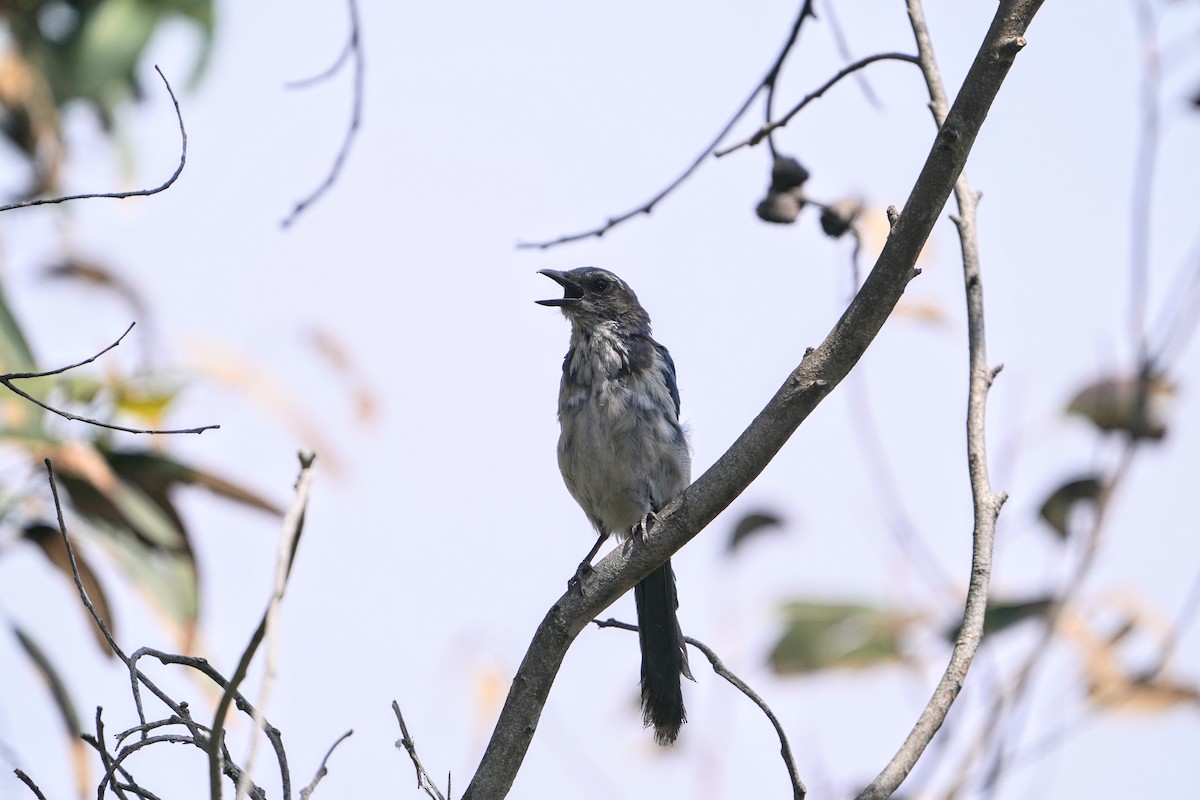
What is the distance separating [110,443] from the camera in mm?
5352

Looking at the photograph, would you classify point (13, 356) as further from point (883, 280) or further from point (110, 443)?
point (883, 280)

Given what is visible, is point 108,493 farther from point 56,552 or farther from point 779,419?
point 779,419

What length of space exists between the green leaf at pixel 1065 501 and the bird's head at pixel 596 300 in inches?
69.7

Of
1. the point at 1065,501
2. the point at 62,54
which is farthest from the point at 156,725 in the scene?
the point at 62,54

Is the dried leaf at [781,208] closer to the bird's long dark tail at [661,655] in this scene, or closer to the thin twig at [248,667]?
the bird's long dark tail at [661,655]

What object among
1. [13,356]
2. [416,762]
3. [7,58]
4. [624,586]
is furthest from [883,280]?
[7,58]

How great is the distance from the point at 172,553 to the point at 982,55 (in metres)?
4.09

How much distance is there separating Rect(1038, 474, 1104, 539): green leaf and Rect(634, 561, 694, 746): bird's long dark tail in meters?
1.45

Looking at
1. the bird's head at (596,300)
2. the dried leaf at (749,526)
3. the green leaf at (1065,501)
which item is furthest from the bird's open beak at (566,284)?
the green leaf at (1065,501)

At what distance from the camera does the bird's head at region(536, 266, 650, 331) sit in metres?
5.41

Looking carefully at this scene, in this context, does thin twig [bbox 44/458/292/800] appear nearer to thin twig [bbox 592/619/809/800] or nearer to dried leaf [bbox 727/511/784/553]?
Result: thin twig [bbox 592/619/809/800]

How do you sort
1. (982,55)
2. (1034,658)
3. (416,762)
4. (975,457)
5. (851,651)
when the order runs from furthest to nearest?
(851,651) → (1034,658) → (975,457) → (416,762) → (982,55)

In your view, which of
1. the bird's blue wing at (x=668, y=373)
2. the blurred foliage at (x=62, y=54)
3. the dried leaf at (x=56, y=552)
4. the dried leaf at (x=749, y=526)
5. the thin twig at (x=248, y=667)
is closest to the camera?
the thin twig at (x=248, y=667)

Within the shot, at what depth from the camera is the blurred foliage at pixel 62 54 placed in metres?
7.27
